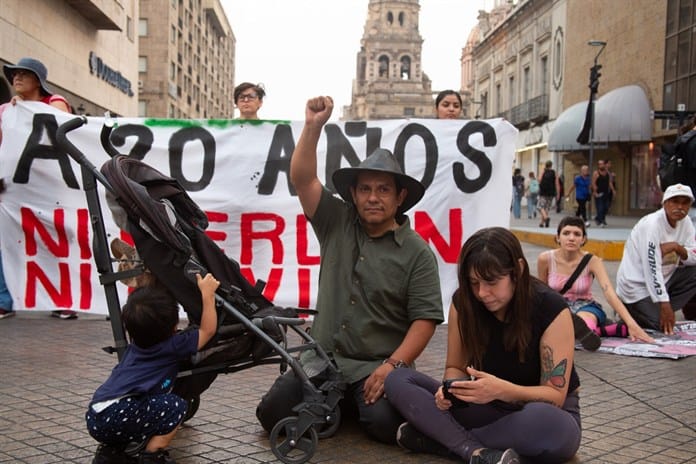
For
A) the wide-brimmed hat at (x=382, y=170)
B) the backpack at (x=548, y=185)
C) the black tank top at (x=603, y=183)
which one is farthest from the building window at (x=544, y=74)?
the wide-brimmed hat at (x=382, y=170)

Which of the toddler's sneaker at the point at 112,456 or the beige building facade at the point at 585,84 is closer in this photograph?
the toddler's sneaker at the point at 112,456

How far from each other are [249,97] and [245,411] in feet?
11.9

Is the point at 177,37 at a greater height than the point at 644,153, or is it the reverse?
the point at 177,37

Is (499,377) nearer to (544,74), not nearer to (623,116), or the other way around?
(623,116)

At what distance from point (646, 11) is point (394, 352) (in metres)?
25.1

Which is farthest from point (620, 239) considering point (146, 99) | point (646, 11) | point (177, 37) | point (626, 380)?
point (177, 37)

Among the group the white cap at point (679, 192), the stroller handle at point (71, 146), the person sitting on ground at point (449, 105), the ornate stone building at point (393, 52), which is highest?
the ornate stone building at point (393, 52)

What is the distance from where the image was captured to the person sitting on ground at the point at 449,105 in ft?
24.1

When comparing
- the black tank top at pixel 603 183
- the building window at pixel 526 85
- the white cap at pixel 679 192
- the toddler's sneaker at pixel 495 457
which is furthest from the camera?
the building window at pixel 526 85

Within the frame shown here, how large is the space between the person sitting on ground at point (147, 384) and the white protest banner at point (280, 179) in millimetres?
3611

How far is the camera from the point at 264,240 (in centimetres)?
698

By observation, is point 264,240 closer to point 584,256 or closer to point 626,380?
point 584,256

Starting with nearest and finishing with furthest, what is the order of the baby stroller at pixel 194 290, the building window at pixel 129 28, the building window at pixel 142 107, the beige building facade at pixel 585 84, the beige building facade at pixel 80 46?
the baby stroller at pixel 194 290 → the beige building facade at pixel 80 46 → the beige building facade at pixel 585 84 → the building window at pixel 129 28 → the building window at pixel 142 107

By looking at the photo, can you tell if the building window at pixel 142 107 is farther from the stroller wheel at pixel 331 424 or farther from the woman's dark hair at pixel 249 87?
the stroller wheel at pixel 331 424
